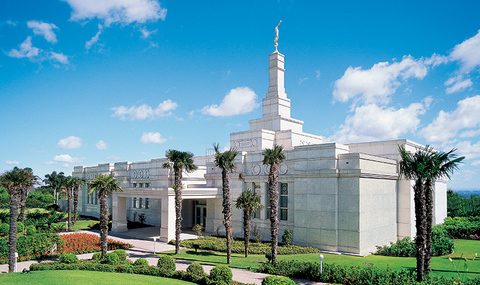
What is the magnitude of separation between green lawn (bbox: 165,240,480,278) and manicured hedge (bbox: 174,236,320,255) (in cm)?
74

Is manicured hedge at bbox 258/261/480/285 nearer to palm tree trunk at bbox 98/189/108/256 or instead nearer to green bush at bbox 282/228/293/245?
green bush at bbox 282/228/293/245

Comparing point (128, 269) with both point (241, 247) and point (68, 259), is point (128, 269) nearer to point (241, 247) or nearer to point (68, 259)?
point (68, 259)

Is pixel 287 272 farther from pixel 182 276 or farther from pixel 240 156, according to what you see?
pixel 240 156

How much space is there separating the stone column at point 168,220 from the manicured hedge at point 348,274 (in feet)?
45.7

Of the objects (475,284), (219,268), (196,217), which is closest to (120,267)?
(219,268)

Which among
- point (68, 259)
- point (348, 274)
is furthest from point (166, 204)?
point (348, 274)

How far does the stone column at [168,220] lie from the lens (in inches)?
1293

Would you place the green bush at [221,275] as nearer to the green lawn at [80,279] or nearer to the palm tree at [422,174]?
the green lawn at [80,279]

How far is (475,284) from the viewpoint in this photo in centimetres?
1581

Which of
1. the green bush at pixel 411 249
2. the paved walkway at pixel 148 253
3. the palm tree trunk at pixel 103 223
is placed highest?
the palm tree trunk at pixel 103 223

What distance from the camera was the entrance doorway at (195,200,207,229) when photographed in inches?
1617

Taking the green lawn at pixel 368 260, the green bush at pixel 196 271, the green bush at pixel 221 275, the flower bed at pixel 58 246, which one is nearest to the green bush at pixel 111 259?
the green lawn at pixel 368 260

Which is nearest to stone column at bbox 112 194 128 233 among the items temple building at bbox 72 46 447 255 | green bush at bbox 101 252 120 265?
temple building at bbox 72 46 447 255

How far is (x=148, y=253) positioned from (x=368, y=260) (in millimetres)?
17381
